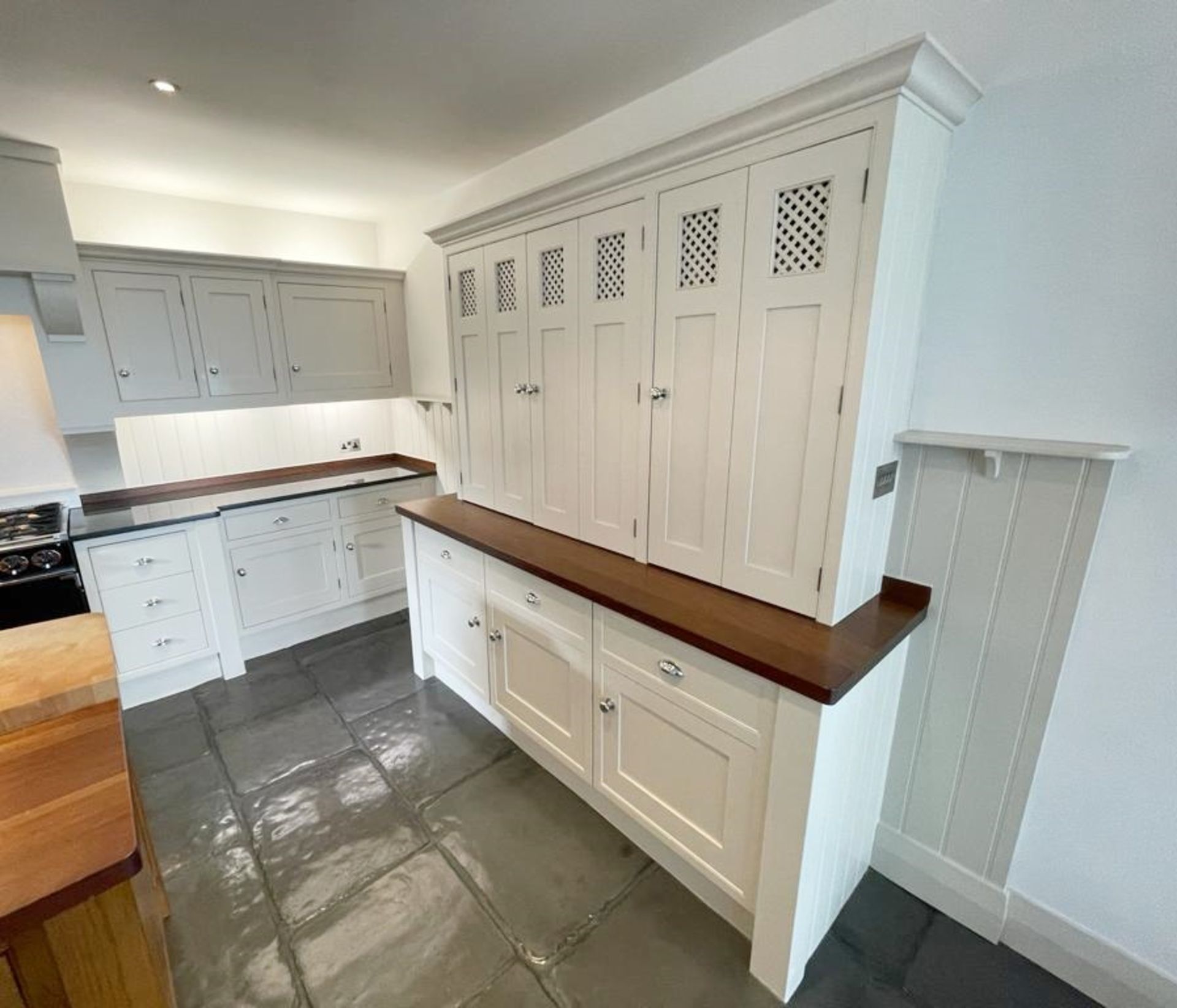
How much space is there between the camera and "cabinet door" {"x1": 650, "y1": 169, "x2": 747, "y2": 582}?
138 centimetres

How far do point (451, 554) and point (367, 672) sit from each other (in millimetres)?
996

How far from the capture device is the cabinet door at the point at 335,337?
297cm

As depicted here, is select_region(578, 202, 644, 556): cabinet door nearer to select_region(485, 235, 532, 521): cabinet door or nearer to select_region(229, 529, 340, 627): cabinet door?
select_region(485, 235, 532, 521): cabinet door

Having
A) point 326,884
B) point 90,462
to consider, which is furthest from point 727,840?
point 90,462

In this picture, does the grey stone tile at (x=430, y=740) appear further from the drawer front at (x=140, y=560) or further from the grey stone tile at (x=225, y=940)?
the drawer front at (x=140, y=560)

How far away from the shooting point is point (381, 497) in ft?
10.3

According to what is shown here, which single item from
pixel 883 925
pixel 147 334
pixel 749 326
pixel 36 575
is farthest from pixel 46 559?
pixel 883 925

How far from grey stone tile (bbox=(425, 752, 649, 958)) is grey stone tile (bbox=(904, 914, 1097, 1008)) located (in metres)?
0.79

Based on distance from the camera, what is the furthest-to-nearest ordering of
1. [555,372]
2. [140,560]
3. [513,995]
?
[140,560]
[555,372]
[513,995]

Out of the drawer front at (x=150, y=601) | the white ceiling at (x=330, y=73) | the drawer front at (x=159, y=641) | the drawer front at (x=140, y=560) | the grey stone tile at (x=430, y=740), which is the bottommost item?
the grey stone tile at (x=430, y=740)

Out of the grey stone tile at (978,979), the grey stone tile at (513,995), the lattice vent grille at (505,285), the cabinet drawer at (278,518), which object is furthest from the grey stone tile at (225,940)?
the lattice vent grille at (505,285)

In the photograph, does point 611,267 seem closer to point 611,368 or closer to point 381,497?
point 611,368

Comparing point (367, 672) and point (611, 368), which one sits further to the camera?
point (367, 672)

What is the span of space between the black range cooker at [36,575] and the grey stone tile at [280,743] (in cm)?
82
